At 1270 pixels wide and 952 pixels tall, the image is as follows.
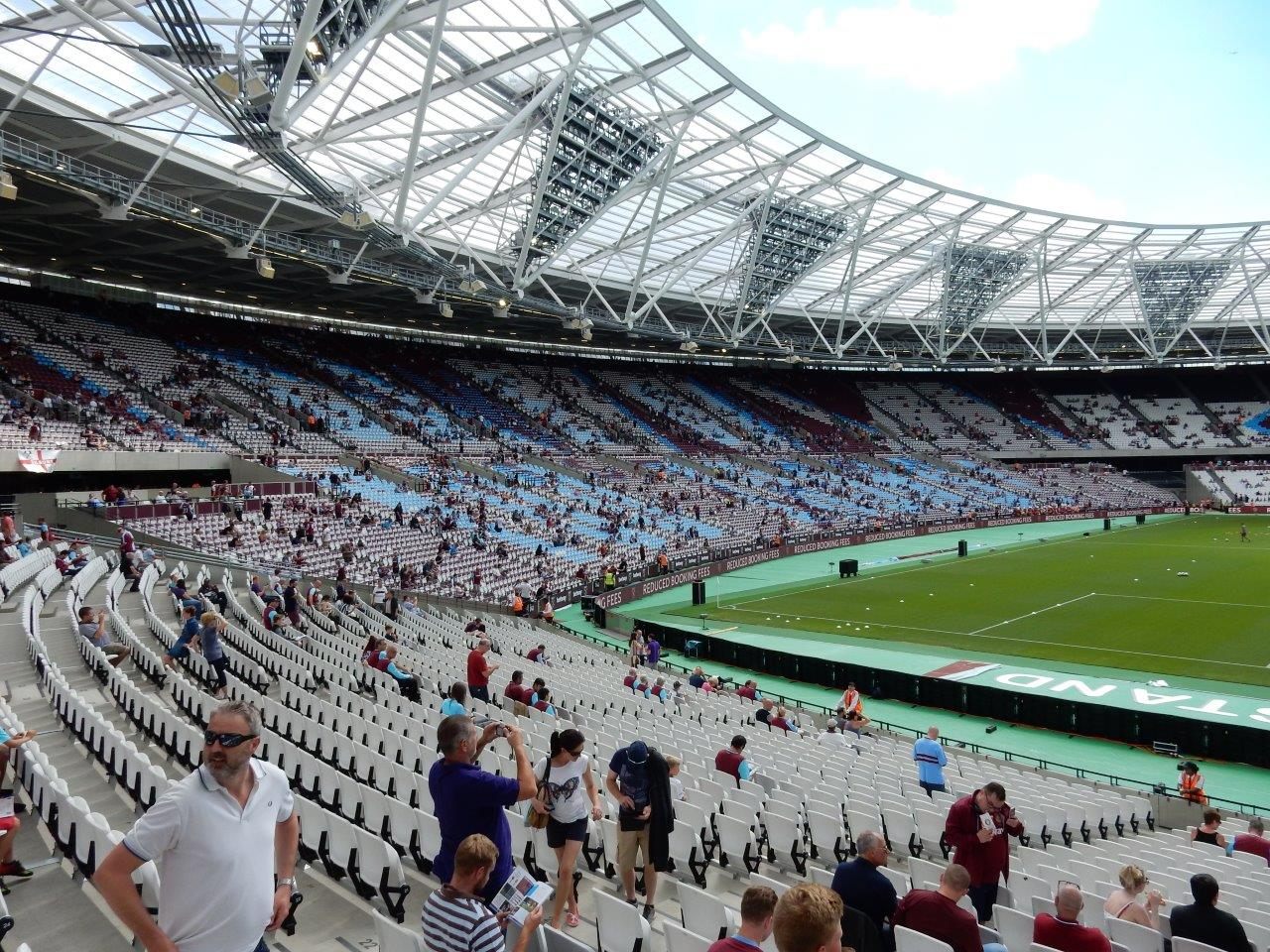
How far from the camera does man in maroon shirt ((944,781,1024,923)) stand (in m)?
6.90

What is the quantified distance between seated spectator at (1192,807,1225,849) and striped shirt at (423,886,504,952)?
33.1ft

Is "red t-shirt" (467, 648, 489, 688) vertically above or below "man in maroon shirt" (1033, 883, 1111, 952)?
below

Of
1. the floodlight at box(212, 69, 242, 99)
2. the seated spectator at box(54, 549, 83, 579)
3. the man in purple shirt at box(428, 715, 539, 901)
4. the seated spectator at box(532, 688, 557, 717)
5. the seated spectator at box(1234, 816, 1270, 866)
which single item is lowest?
the seated spectator at box(54, 549, 83, 579)

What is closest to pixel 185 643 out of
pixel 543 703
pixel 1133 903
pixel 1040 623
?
pixel 543 703

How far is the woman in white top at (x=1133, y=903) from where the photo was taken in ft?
21.0

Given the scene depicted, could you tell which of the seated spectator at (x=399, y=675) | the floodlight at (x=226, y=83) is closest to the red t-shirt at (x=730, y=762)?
the seated spectator at (x=399, y=675)

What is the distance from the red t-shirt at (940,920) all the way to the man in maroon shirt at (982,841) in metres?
1.95

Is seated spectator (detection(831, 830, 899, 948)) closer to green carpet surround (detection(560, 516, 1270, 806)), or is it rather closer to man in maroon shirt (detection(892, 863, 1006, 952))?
man in maroon shirt (detection(892, 863, 1006, 952))

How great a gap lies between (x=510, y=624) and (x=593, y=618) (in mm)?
5872

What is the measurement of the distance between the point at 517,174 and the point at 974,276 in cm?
3395

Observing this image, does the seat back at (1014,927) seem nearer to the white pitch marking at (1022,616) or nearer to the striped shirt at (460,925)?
the striped shirt at (460,925)

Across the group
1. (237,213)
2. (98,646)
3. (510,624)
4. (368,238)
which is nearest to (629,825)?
(98,646)

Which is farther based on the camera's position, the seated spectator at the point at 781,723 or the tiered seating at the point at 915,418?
the tiered seating at the point at 915,418

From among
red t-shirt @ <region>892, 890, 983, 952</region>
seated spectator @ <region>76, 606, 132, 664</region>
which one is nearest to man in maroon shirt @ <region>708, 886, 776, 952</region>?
red t-shirt @ <region>892, 890, 983, 952</region>
